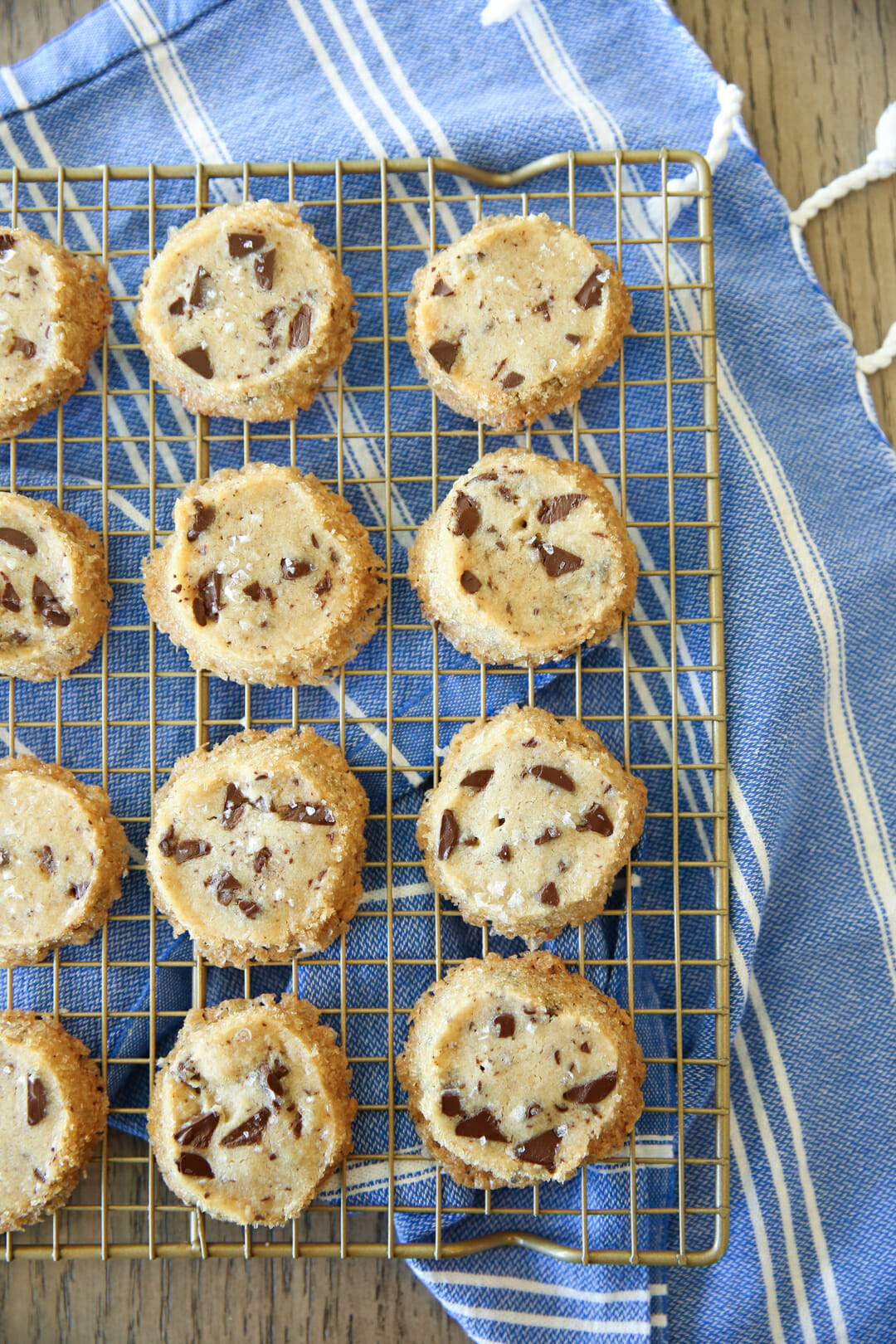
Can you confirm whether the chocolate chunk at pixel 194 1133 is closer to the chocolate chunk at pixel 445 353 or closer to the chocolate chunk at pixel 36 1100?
the chocolate chunk at pixel 36 1100

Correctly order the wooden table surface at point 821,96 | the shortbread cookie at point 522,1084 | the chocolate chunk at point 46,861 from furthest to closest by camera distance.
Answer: the wooden table surface at point 821,96 → the chocolate chunk at point 46,861 → the shortbread cookie at point 522,1084

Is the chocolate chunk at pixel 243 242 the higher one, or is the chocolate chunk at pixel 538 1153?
the chocolate chunk at pixel 243 242

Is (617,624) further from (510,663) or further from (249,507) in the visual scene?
(249,507)

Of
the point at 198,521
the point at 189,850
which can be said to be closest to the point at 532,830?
the point at 189,850

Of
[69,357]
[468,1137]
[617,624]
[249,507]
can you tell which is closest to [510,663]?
[617,624]

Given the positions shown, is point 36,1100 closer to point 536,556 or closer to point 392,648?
point 392,648

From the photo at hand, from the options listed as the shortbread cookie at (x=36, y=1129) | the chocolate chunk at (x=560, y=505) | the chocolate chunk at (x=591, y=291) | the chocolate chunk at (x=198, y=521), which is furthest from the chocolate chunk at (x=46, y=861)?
the chocolate chunk at (x=591, y=291)
